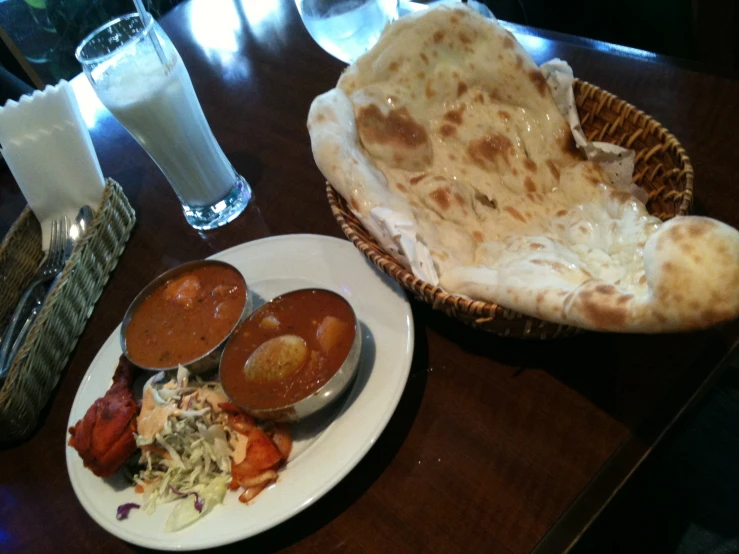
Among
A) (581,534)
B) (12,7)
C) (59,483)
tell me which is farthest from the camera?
(12,7)

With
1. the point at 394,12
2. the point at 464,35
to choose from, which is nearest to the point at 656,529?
the point at 464,35

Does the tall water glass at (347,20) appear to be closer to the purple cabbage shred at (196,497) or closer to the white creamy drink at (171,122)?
the white creamy drink at (171,122)

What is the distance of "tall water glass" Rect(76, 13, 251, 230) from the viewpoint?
4.25 feet

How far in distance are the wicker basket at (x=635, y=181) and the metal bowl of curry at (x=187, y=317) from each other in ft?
0.93

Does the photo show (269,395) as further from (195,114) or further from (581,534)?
(195,114)

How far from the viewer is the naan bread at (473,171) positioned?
95 cm

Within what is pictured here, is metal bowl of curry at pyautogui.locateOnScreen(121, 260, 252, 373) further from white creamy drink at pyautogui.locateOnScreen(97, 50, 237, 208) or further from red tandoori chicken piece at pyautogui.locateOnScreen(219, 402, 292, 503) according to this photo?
white creamy drink at pyautogui.locateOnScreen(97, 50, 237, 208)

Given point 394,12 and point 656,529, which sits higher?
point 394,12

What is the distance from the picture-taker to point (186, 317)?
46.1 inches

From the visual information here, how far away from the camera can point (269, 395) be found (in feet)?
3.19

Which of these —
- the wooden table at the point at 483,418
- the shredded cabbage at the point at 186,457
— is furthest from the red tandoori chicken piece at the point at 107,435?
the wooden table at the point at 483,418

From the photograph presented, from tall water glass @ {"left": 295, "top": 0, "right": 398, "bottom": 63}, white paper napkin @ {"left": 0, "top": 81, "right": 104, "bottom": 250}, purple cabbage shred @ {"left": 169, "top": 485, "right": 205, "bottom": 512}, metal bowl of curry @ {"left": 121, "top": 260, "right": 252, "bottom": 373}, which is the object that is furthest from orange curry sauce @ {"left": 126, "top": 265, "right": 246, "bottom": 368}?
tall water glass @ {"left": 295, "top": 0, "right": 398, "bottom": 63}

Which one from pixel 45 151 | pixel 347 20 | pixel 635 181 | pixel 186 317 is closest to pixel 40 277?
pixel 45 151

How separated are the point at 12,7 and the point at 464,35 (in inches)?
169
